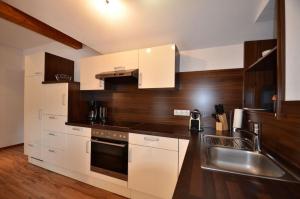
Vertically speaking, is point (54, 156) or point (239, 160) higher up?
point (239, 160)

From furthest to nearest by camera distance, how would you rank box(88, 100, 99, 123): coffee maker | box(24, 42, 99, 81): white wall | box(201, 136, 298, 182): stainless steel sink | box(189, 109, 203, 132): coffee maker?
box(24, 42, 99, 81): white wall → box(88, 100, 99, 123): coffee maker → box(189, 109, 203, 132): coffee maker → box(201, 136, 298, 182): stainless steel sink

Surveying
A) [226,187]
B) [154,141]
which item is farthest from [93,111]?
[226,187]

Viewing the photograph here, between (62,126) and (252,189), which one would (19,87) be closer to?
(62,126)

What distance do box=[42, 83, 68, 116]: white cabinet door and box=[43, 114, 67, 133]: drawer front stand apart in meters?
0.07

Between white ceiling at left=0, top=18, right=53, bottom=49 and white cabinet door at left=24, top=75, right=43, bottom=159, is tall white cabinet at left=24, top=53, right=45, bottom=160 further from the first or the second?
white ceiling at left=0, top=18, right=53, bottom=49

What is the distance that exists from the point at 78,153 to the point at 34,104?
4.60 feet

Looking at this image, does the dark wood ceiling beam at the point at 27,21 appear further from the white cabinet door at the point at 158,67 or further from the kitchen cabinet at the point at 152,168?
the kitchen cabinet at the point at 152,168

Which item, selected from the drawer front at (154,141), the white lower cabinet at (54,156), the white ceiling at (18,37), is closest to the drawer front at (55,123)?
the white lower cabinet at (54,156)

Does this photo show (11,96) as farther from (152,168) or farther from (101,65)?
(152,168)

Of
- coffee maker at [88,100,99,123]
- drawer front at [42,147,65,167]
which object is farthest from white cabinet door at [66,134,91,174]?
coffee maker at [88,100,99,123]

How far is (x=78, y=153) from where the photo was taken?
2152 millimetres

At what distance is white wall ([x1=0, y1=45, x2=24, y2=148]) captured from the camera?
3416 millimetres

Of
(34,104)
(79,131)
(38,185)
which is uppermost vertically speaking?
(34,104)

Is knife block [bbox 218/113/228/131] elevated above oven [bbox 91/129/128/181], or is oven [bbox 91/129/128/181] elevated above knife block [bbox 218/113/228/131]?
knife block [bbox 218/113/228/131]
